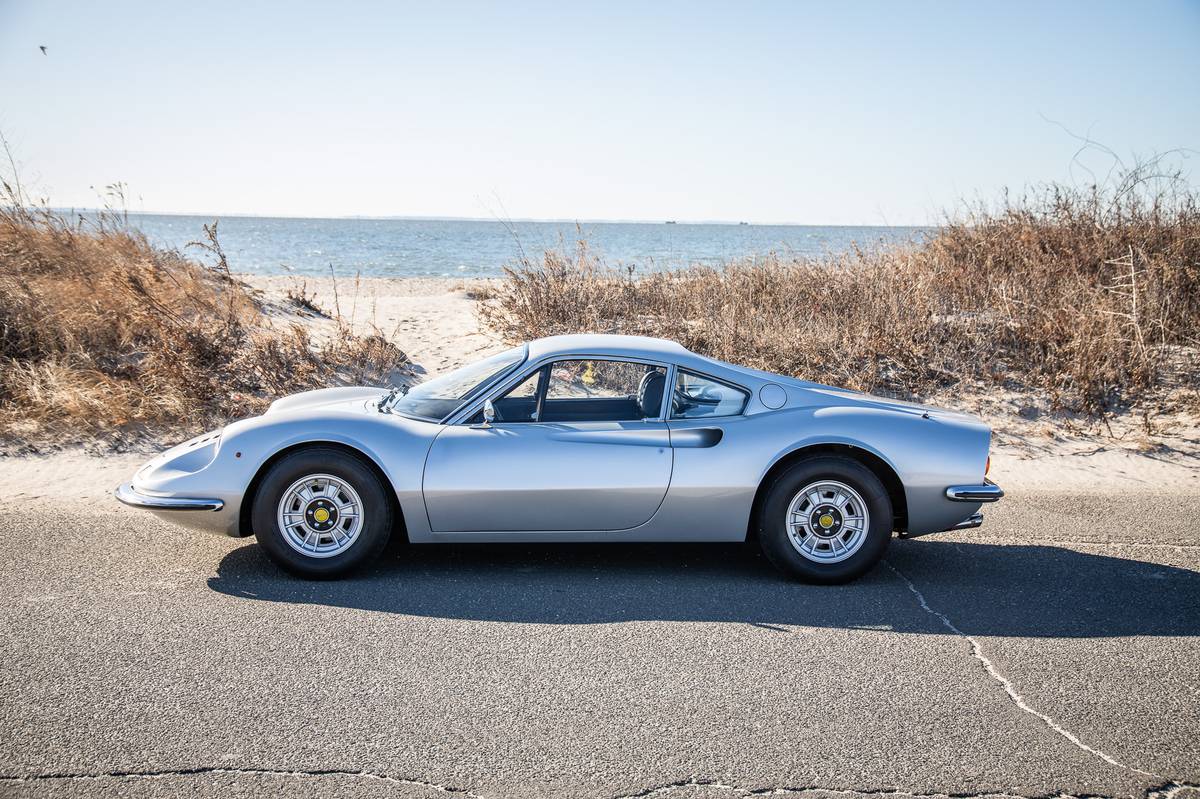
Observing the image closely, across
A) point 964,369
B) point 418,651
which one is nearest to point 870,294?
point 964,369

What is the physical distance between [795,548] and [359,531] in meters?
2.37

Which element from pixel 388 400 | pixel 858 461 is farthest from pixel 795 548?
pixel 388 400

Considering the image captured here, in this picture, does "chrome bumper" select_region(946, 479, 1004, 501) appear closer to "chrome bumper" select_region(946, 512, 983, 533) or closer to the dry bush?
"chrome bumper" select_region(946, 512, 983, 533)

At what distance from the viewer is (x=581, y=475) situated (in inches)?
194

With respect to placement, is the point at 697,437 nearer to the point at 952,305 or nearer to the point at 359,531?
the point at 359,531

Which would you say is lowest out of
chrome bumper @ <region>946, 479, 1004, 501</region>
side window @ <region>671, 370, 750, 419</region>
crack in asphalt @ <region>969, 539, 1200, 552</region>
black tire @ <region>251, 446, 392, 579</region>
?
crack in asphalt @ <region>969, 539, 1200, 552</region>

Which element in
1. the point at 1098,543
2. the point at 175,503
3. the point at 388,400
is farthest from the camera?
the point at 1098,543

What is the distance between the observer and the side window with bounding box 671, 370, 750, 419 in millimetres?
5219

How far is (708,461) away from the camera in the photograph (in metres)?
5.02

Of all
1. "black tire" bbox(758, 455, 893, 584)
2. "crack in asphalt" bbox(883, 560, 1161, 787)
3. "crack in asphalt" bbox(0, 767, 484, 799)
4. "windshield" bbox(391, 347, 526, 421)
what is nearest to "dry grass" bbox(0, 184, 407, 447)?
"windshield" bbox(391, 347, 526, 421)

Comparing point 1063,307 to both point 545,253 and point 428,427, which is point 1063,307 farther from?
point 428,427

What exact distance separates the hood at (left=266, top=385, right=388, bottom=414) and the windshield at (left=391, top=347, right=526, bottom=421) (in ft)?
0.98

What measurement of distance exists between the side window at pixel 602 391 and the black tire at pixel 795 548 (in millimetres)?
833

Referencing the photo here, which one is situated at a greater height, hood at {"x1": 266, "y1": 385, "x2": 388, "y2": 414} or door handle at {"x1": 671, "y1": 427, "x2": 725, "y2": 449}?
hood at {"x1": 266, "y1": 385, "x2": 388, "y2": 414}
